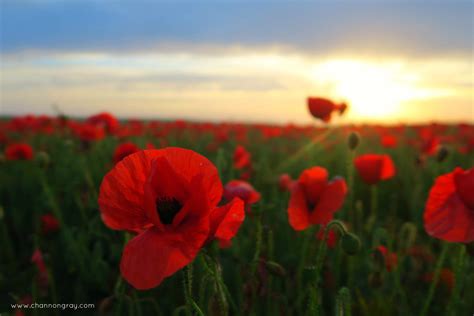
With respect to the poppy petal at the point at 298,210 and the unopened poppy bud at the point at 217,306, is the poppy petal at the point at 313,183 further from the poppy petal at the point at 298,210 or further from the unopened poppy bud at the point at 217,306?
the unopened poppy bud at the point at 217,306

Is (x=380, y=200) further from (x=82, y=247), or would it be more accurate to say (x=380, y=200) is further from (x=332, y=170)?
(x=82, y=247)

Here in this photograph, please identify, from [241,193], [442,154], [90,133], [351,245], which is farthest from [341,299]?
[90,133]

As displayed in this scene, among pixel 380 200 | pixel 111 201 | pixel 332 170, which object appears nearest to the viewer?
pixel 111 201

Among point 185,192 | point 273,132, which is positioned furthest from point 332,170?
point 185,192

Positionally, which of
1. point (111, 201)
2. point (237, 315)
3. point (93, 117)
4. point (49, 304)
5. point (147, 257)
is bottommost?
point (49, 304)

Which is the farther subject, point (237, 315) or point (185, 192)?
point (237, 315)

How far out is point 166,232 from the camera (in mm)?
974

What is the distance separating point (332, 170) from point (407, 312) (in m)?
3.24

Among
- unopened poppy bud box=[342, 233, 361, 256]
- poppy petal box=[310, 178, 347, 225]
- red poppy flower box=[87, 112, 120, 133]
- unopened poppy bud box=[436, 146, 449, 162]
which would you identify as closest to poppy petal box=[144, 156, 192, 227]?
unopened poppy bud box=[342, 233, 361, 256]

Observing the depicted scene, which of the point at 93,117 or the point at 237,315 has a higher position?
the point at 93,117

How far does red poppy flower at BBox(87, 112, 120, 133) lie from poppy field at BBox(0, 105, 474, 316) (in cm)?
1

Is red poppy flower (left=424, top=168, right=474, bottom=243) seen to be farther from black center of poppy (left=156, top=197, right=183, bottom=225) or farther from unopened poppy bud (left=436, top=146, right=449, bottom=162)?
unopened poppy bud (left=436, top=146, right=449, bottom=162)

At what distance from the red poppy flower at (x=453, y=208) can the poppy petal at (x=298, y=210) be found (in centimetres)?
40

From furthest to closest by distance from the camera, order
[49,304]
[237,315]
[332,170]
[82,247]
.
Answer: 1. [332,170]
2. [82,247]
3. [49,304]
4. [237,315]
